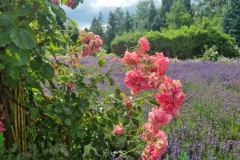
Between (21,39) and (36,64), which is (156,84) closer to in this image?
(36,64)

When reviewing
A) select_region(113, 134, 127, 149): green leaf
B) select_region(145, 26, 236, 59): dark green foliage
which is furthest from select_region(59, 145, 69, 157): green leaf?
select_region(145, 26, 236, 59): dark green foliage

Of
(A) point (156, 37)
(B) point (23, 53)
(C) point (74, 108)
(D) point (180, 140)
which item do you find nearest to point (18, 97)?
(C) point (74, 108)

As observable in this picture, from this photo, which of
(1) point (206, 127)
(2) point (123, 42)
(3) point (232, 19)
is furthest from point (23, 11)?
(3) point (232, 19)

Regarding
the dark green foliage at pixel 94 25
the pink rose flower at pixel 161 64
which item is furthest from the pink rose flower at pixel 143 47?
the dark green foliage at pixel 94 25

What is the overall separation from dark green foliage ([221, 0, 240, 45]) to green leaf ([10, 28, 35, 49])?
2275 centimetres

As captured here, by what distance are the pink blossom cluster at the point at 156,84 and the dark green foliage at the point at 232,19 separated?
72.2 ft

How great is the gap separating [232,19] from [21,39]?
23.3 meters

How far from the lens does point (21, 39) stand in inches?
38.6

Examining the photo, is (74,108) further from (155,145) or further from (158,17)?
(158,17)

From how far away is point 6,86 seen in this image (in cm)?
150

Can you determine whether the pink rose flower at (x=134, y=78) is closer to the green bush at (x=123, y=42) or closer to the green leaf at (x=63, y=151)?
the green leaf at (x=63, y=151)

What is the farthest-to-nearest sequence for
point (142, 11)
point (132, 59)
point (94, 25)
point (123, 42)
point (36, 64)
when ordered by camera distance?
point (142, 11) < point (94, 25) < point (123, 42) < point (132, 59) < point (36, 64)

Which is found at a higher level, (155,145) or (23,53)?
(23,53)

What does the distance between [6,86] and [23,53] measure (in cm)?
53
